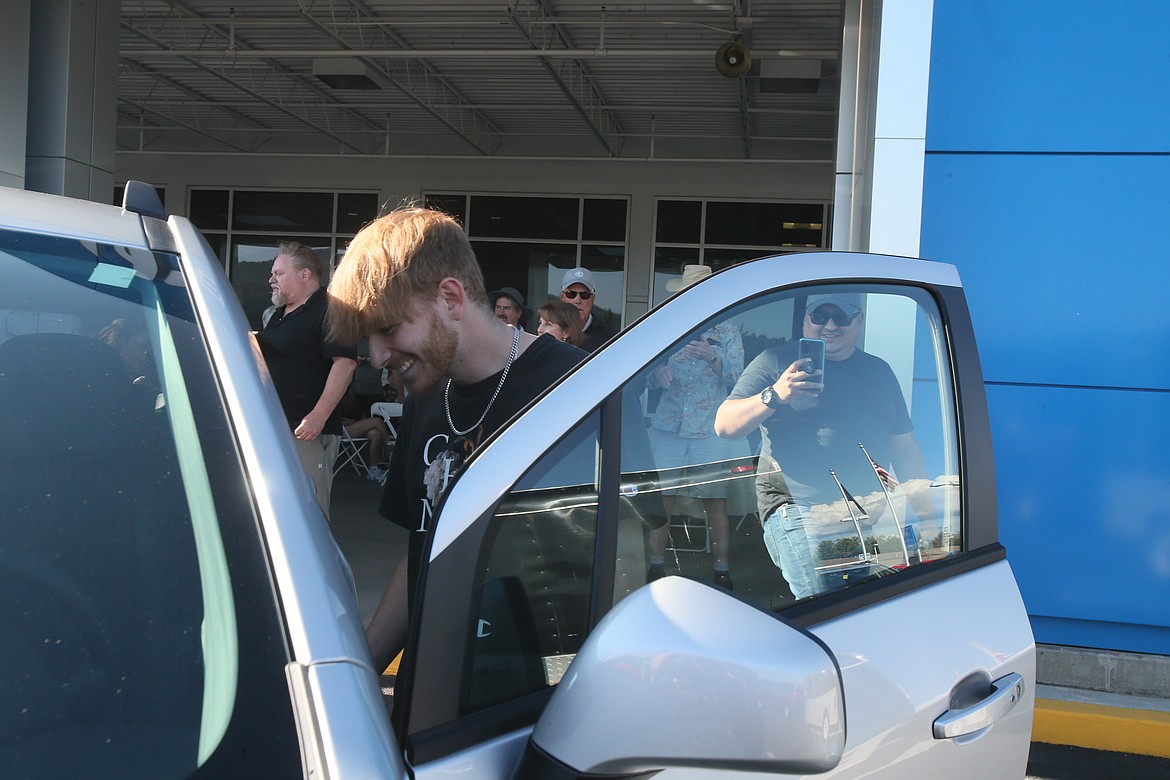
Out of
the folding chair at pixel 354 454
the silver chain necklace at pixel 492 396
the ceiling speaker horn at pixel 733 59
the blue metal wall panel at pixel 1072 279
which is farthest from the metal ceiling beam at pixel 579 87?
the silver chain necklace at pixel 492 396

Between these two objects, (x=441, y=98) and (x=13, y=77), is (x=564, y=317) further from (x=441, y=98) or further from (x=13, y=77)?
(x=441, y=98)

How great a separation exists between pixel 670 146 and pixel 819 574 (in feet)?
47.2

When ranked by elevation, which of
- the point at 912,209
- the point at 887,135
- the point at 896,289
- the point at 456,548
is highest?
the point at 887,135

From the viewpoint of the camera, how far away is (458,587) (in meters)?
1.23

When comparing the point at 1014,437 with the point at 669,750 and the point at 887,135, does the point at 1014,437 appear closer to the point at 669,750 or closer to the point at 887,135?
the point at 887,135

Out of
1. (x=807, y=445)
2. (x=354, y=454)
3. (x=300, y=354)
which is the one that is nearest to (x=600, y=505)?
(x=807, y=445)

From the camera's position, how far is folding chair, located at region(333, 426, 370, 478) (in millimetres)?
11587

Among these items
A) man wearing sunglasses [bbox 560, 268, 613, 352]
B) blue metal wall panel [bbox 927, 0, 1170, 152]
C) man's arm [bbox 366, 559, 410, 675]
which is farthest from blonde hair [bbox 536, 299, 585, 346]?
man's arm [bbox 366, 559, 410, 675]

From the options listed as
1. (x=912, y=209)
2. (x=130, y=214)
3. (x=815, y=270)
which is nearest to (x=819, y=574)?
(x=815, y=270)

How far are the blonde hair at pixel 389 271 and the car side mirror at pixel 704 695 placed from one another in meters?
1.04

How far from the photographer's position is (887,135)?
491 cm

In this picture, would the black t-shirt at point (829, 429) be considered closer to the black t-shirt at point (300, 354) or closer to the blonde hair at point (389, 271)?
the blonde hair at point (389, 271)

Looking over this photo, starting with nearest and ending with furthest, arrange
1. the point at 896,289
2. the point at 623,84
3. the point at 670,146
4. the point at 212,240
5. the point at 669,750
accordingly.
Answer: the point at 669,750
the point at 896,289
the point at 623,84
the point at 670,146
the point at 212,240

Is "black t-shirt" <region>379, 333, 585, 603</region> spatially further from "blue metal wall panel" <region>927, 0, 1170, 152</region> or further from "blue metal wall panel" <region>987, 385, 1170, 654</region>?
"blue metal wall panel" <region>927, 0, 1170, 152</region>
